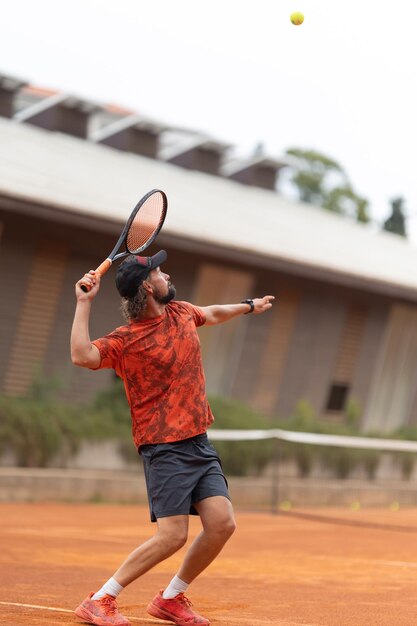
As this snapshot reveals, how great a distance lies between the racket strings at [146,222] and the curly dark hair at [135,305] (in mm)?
381

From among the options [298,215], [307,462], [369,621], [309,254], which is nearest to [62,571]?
[369,621]

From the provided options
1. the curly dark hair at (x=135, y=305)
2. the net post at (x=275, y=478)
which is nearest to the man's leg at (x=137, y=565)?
the curly dark hair at (x=135, y=305)

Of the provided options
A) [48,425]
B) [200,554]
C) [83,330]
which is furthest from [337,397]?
[83,330]

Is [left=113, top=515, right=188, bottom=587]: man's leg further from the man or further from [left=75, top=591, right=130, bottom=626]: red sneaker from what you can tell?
[left=75, top=591, right=130, bottom=626]: red sneaker

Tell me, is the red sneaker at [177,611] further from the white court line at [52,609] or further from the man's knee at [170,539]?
the man's knee at [170,539]

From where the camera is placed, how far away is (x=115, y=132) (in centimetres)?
2584

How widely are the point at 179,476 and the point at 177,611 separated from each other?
30.4 inches

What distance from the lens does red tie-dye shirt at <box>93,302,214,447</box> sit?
677 centimetres

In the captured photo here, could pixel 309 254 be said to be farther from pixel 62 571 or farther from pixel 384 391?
pixel 62 571

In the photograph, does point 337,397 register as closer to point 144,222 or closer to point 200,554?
point 144,222

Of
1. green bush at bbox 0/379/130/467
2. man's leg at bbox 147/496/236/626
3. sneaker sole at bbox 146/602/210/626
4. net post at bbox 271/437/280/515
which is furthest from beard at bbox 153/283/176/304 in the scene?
net post at bbox 271/437/280/515

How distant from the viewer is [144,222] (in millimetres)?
7309

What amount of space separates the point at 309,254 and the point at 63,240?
525 cm

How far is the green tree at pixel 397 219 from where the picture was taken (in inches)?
1892
